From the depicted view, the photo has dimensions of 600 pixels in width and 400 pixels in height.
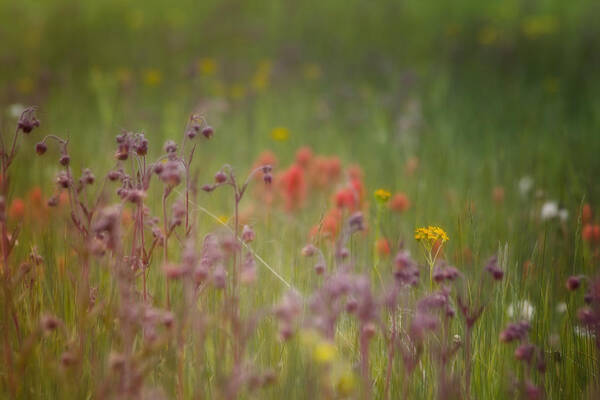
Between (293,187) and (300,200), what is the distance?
6.8 inches

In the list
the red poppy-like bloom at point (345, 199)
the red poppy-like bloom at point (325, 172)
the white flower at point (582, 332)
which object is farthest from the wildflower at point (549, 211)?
the red poppy-like bloom at point (325, 172)

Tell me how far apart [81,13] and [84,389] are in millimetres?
7433

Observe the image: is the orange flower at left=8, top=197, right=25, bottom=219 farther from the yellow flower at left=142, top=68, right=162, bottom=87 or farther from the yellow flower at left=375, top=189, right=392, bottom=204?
the yellow flower at left=142, top=68, right=162, bottom=87

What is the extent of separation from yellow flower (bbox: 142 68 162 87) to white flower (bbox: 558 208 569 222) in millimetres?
4093

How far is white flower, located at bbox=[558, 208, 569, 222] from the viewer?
293cm

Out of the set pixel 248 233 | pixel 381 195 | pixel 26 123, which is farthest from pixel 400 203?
pixel 26 123

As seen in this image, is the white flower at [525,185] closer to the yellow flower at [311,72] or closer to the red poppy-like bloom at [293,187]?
the red poppy-like bloom at [293,187]

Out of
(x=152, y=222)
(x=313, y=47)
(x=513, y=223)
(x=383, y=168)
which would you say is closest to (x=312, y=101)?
(x=313, y=47)

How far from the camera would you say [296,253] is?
7.94ft

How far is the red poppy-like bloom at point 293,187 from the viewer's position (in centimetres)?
335

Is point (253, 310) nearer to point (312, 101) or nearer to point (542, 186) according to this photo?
point (542, 186)

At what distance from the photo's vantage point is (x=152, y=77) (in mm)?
6281

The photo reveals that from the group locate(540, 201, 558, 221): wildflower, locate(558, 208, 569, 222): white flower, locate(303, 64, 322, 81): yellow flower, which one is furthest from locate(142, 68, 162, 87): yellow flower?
locate(558, 208, 569, 222): white flower

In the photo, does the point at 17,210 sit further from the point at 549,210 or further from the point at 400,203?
the point at 549,210
